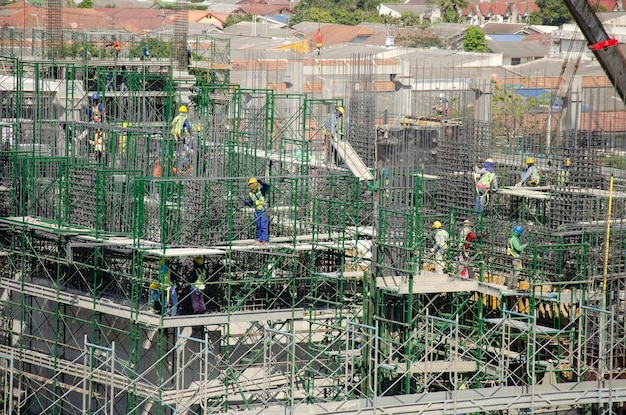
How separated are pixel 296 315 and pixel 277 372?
62.4 inches

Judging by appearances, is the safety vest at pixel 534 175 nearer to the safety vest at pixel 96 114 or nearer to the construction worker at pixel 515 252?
the construction worker at pixel 515 252

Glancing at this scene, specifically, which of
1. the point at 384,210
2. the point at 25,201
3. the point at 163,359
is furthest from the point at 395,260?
the point at 25,201

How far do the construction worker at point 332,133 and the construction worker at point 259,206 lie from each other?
7871 mm

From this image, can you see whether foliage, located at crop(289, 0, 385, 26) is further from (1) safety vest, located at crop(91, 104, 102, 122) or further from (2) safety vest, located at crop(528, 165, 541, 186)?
(2) safety vest, located at crop(528, 165, 541, 186)

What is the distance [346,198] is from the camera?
1254 inches

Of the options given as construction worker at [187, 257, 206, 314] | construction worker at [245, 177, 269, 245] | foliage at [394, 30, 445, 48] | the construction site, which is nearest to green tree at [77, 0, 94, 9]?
foliage at [394, 30, 445, 48]

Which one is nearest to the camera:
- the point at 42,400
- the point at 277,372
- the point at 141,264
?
the point at 141,264

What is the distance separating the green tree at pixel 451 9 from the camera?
119562 millimetres

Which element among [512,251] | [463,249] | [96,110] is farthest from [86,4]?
[512,251]

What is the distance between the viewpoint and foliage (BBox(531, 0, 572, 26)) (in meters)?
111

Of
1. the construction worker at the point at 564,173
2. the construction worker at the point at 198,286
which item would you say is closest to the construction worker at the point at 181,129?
the construction worker at the point at 198,286

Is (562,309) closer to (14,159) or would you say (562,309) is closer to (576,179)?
(576,179)

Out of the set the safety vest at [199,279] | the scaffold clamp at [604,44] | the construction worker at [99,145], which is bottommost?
the safety vest at [199,279]

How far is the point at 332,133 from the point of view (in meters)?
37.2
